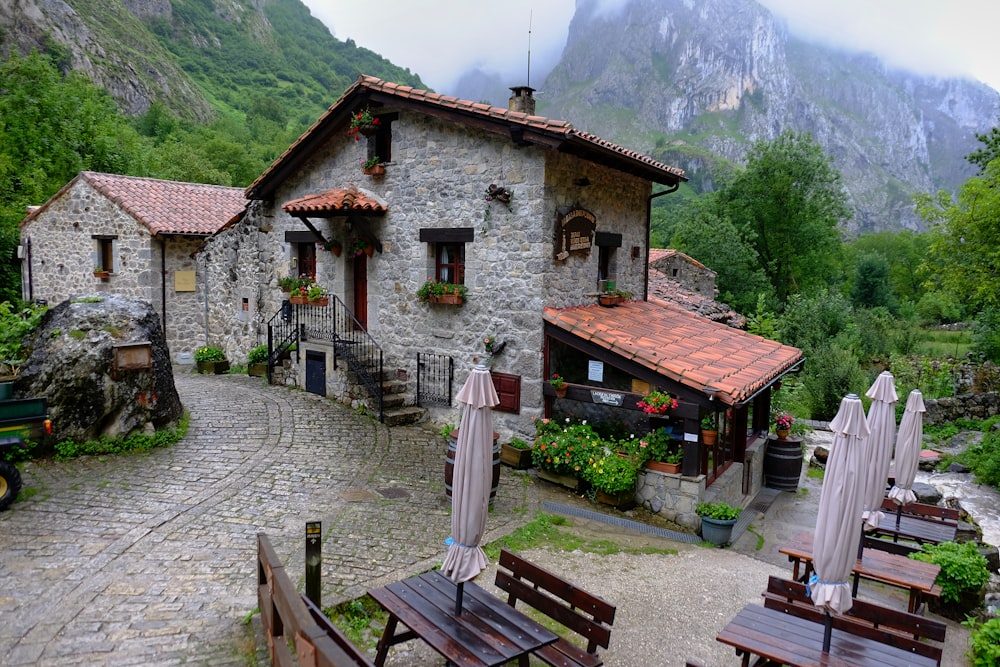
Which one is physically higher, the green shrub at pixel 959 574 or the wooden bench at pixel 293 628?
the wooden bench at pixel 293 628

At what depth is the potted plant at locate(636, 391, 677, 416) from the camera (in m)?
8.81

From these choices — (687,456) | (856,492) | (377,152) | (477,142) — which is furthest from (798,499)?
(377,152)

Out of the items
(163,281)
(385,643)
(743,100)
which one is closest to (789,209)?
(163,281)

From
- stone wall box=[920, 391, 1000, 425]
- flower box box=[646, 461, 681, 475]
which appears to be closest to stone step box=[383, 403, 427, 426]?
flower box box=[646, 461, 681, 475]

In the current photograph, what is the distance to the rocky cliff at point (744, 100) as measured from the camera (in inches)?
4237

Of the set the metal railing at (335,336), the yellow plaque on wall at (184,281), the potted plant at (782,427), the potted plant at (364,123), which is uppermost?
the potted plant at (364,123)

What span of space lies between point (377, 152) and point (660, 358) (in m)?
6.88

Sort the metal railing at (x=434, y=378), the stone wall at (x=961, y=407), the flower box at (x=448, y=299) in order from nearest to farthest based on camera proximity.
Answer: the flower box at (x=448, y=299) < the metal railing at (x=434, y=378) < the stone wall at (x=961, y=407)

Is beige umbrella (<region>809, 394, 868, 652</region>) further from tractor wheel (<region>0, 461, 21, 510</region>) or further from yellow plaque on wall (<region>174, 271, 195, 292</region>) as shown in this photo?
yellow plaque on wall (<region>174, 271, 195, 292</region>)

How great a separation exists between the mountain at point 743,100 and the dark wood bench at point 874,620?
93.4 metres

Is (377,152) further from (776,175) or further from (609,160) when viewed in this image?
(776,175)

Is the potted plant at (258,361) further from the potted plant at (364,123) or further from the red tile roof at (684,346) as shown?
the red tile roof at (684,346)

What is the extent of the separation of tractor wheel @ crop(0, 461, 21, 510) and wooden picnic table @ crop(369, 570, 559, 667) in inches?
207

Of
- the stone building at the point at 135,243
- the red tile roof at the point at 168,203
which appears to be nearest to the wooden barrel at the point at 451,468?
the red tile roof at the point at 168,203
